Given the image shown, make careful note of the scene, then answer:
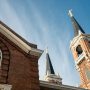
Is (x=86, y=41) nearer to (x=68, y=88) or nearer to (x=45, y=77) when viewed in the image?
(x=45, y=77)

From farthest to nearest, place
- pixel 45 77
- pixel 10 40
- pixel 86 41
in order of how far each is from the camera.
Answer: pixel 45 77, pixel 86 41, pixel 10 40

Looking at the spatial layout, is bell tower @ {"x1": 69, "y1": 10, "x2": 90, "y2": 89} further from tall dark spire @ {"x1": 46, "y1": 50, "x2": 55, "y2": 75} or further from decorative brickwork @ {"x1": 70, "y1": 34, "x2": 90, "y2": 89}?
tall dark spire @ {"x1": 46, "y1": 50, "x2": 55, "y2": 75}

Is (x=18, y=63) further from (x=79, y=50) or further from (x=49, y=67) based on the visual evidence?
(x=49, y=67)

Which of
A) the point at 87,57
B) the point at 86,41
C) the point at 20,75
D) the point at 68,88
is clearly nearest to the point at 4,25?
the point at 20,75

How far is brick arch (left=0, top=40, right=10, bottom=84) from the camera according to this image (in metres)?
13.2

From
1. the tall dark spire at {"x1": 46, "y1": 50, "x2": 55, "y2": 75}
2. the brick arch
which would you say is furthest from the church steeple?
the brick arch

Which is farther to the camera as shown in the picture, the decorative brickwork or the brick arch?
the decorative brickwork

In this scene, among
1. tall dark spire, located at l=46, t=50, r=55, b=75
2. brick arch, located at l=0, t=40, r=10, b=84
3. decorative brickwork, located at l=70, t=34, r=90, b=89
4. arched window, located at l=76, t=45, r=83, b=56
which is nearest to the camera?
brick arch, located at l=0, t=40, r=10, b=84

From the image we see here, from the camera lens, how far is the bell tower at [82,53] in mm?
36838

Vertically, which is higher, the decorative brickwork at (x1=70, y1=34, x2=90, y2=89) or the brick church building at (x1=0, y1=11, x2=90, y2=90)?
the decorative brickwork at (x1=70, y1=34, x2=90, y2=89)

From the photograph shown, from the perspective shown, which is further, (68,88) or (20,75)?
(68,88)

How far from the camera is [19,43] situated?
15.5m

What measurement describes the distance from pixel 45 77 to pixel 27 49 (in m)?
32.0

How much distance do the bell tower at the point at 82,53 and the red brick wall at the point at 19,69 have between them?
74.0 feet
